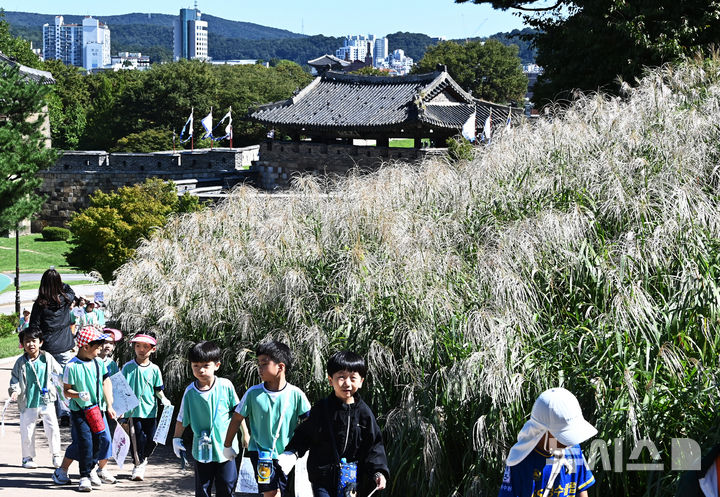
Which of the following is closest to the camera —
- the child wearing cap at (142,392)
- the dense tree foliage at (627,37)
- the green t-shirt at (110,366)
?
the child wearing cap at (142,392)

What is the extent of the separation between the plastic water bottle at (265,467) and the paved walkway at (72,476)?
7.46ft

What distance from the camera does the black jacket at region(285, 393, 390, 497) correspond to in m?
5.74

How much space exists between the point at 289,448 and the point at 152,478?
3.60 meters

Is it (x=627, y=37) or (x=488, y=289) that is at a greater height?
(x=627, y=37)

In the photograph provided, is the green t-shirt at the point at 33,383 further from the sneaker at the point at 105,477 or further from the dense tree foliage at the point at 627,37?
the dense tree foliage at the point at 627,37

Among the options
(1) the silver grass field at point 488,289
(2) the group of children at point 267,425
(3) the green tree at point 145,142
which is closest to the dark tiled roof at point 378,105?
(3) the green tree at point 145,142

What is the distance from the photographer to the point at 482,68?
7950 centimetres

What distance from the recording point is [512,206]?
1072 centimetres

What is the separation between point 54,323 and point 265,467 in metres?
4.21

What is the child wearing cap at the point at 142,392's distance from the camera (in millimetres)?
8320

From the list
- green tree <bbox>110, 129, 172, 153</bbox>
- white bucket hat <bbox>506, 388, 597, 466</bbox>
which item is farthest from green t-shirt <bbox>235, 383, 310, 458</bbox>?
green tree <bbox>110, 129, 172, 153</bbox>

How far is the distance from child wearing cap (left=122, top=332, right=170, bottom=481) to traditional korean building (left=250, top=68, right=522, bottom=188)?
24.3m

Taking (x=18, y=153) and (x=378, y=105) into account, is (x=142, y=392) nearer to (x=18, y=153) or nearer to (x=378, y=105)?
(x=18, y=153)

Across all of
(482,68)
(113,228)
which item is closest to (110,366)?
(113,228)
